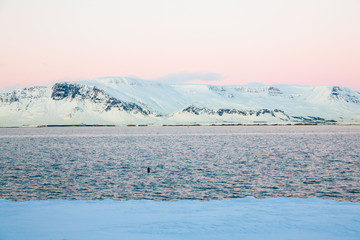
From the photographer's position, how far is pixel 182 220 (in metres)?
18.4

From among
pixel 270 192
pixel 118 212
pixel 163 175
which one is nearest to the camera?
pixel 118 212

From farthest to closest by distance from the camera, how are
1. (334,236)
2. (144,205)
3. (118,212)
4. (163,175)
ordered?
(163,175) → (144,205) → (118,212) → (334,236)

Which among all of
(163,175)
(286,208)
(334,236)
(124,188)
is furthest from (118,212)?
(163,175)

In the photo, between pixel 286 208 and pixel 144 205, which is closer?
pixel 286 208

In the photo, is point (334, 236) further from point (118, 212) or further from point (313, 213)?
point (118, 212)

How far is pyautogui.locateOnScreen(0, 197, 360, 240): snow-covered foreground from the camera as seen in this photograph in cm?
1606

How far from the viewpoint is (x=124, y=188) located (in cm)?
3881

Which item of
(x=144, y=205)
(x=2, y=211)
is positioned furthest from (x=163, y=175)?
(x=2, y=211)

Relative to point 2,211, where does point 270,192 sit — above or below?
below

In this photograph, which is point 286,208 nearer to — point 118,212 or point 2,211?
point 118,212

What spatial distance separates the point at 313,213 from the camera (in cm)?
1966

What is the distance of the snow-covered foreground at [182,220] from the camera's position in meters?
16.1

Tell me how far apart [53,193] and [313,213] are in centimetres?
2658

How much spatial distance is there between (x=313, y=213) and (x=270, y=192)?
1619 cm
